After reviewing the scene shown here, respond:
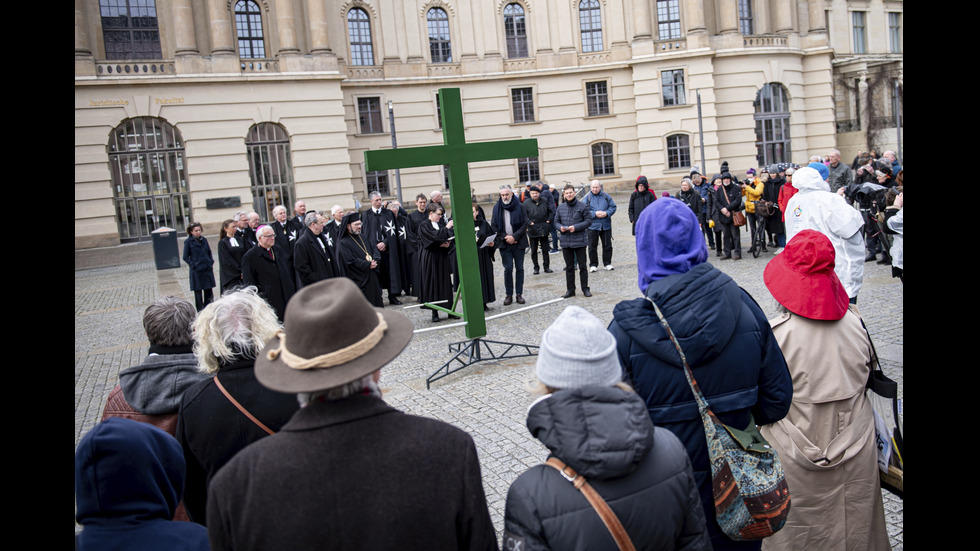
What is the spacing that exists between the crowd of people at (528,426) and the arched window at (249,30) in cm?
3149

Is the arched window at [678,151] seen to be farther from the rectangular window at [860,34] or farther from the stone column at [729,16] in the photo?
the rectangular window at [860,34]

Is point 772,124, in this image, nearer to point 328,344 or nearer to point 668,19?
point 668,19

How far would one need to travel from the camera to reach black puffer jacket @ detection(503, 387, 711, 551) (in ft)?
7.00

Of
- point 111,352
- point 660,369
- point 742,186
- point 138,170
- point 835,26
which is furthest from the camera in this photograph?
point 835,26

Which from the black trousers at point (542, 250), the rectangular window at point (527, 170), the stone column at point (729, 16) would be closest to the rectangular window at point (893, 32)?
the stone column at point (729, 16)

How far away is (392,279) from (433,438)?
40.3ft

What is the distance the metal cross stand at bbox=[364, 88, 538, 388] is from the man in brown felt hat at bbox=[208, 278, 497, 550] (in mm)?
5393

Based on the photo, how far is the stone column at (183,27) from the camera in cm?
2919

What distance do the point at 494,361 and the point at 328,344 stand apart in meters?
6.93

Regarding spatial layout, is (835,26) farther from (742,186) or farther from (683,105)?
(742,186)

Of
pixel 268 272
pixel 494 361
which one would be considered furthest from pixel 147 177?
pixel 494 361

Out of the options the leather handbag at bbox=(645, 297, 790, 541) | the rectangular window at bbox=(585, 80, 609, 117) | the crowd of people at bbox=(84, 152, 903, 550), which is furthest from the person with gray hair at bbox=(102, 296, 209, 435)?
the rectangular window at bbox=(585, 80, 609, 117)
